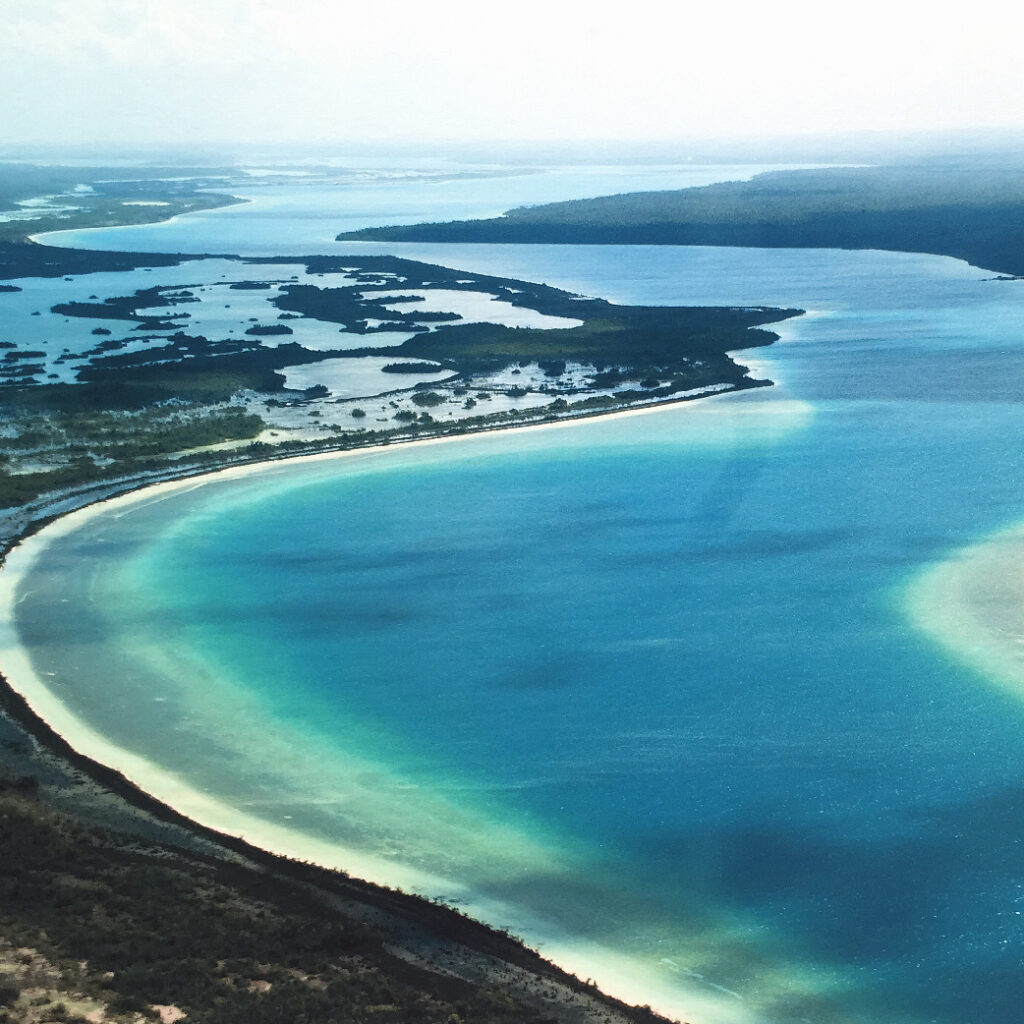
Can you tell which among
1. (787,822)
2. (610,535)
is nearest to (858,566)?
(610,535)

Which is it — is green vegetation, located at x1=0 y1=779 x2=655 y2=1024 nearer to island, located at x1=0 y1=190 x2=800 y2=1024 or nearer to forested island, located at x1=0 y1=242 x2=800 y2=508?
island, located at x1=0 y1=190 x2=800 y2=1024

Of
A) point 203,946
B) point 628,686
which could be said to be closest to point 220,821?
point 203,946

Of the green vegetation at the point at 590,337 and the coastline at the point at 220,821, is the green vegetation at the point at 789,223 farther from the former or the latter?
the coastline at the point at 220,821

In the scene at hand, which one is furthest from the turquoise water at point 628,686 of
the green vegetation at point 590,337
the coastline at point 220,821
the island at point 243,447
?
the green vegetation at point 590,337

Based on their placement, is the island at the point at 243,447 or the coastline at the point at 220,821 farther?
the coastline at the point at 220,821

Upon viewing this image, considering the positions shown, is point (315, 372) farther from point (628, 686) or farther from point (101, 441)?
point (628, 686)
